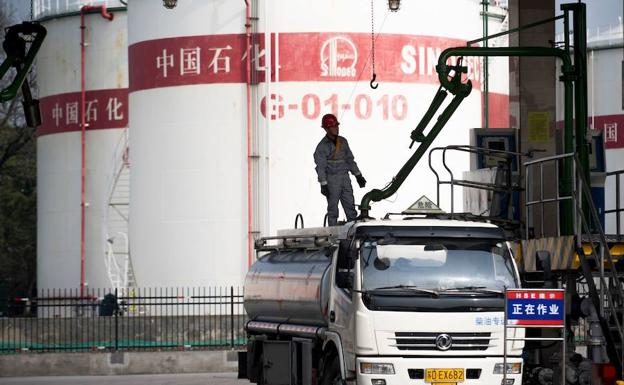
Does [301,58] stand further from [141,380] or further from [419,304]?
[419,304]

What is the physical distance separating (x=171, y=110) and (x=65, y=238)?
18.3 metres

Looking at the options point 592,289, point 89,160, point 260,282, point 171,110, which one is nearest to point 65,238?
point 89,160

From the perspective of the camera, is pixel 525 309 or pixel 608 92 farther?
pixel 608 92

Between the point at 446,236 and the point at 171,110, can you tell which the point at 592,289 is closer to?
the point at 446,236

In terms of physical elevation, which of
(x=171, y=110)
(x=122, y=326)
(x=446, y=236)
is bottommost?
(x=122, y=326)

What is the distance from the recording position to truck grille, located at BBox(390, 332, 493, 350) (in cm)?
1945

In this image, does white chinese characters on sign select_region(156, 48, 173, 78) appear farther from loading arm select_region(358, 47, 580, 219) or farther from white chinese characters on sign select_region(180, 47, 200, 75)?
loading arm select_region(358, 47, 580, 219)

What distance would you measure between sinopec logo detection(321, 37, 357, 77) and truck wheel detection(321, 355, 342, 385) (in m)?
20.2

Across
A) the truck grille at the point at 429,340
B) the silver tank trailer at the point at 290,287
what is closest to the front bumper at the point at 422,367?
the truck grille at the point at 429,340

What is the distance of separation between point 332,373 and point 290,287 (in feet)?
7.63

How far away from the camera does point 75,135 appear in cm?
5872

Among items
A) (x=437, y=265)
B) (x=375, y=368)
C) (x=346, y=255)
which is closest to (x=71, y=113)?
(x=346, y=255)

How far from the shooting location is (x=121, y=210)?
185 ft

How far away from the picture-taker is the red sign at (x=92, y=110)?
5784cm
